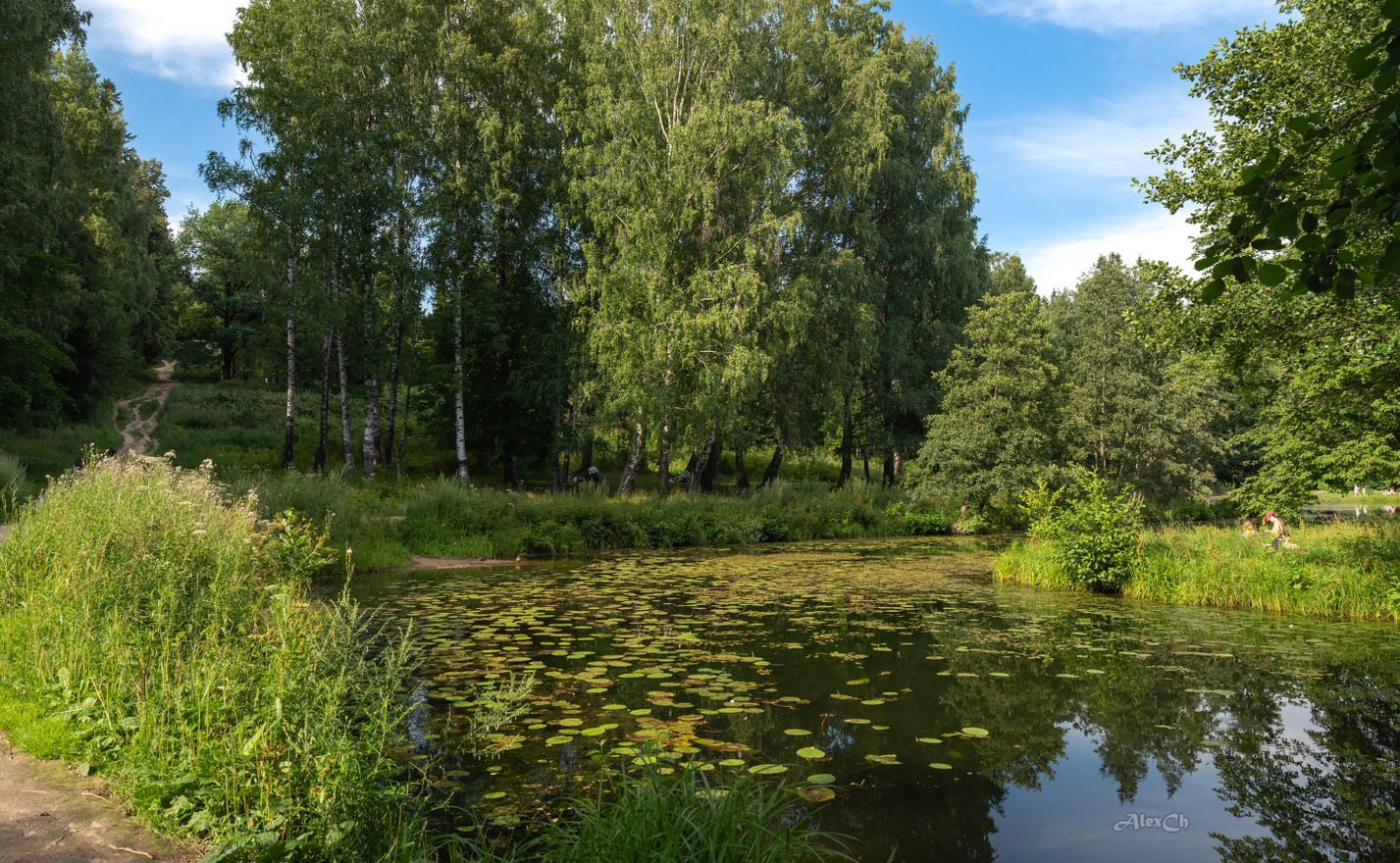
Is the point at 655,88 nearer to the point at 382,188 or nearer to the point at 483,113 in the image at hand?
the point at 483,113

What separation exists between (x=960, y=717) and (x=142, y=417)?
38662 millimetres

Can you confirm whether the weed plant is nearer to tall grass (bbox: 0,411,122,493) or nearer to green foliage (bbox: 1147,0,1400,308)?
tall grass (bbox: 0,411,122,493)

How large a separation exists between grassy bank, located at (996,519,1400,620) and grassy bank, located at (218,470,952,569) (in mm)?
9278

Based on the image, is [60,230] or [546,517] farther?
[60,230]

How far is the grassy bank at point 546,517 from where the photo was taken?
1370 centimetres

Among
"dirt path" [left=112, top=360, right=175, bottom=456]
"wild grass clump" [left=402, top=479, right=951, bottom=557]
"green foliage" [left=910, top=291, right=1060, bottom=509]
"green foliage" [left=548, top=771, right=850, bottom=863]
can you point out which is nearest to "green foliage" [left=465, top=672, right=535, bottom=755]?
"green foliage" [left=548, top=771, right=850, bottom=863]

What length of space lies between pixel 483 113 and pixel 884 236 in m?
15.8

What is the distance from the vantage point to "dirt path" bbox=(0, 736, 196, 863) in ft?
9.96

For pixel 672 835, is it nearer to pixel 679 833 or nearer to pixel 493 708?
pixel 679 833

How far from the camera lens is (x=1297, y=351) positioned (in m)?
11.6

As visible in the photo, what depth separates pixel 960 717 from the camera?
228 inches

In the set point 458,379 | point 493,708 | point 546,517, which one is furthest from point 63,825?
point 458,379

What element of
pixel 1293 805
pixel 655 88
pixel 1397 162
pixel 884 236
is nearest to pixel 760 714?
pixel 1293 805

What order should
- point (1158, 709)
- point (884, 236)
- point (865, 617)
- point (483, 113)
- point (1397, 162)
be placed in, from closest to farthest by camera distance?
point (1397, 162), point (1158, 709), point (865, 617), point (483, 113), point (884, 236)
